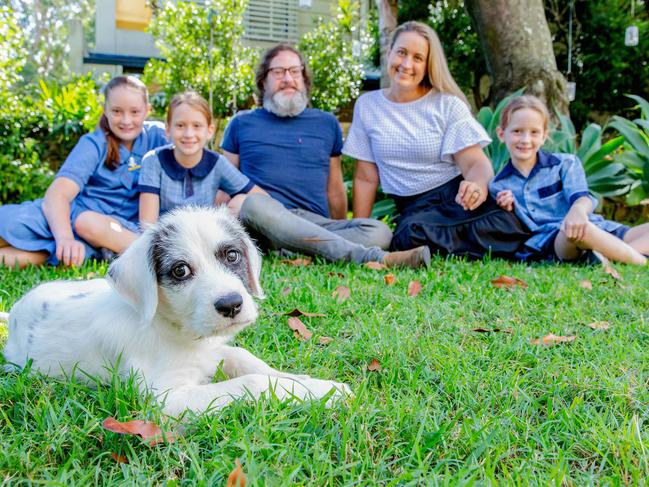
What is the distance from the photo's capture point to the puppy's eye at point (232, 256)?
7.64 feet

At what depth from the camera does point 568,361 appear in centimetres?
262

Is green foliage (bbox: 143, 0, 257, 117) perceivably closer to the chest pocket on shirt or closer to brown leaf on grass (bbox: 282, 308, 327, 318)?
the chest pocket on shirt

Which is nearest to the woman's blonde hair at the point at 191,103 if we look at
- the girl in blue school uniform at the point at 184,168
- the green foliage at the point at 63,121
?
the girl in blue school uniform at the point at 184,168

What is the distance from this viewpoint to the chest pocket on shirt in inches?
221

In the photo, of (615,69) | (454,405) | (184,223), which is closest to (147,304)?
(184,223)

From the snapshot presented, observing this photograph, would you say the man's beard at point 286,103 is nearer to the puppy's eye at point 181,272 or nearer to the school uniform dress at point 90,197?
the school uniform dress at point 90,197

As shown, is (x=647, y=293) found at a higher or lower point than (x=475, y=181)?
lower

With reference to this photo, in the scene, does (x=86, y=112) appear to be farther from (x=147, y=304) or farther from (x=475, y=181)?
(x=147, y=304)

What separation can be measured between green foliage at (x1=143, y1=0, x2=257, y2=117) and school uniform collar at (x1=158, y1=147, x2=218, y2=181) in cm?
650

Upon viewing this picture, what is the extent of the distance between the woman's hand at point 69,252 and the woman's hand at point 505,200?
12.3ft

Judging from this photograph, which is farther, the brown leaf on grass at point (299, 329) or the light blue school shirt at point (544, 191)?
the light blue school shirt at point (544, 191)

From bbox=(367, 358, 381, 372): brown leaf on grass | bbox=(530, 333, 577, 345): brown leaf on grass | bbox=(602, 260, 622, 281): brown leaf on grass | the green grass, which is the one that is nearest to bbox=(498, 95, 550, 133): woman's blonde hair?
bbox=(602, 260, 622, 281): brown leaf on grass

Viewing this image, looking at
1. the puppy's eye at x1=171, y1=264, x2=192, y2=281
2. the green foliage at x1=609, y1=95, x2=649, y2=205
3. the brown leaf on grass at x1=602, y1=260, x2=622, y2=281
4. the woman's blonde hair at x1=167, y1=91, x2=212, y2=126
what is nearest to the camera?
the puppy's eye at x1=171, y1=264, x2=192, y2=281

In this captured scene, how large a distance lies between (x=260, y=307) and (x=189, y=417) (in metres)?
1.59
